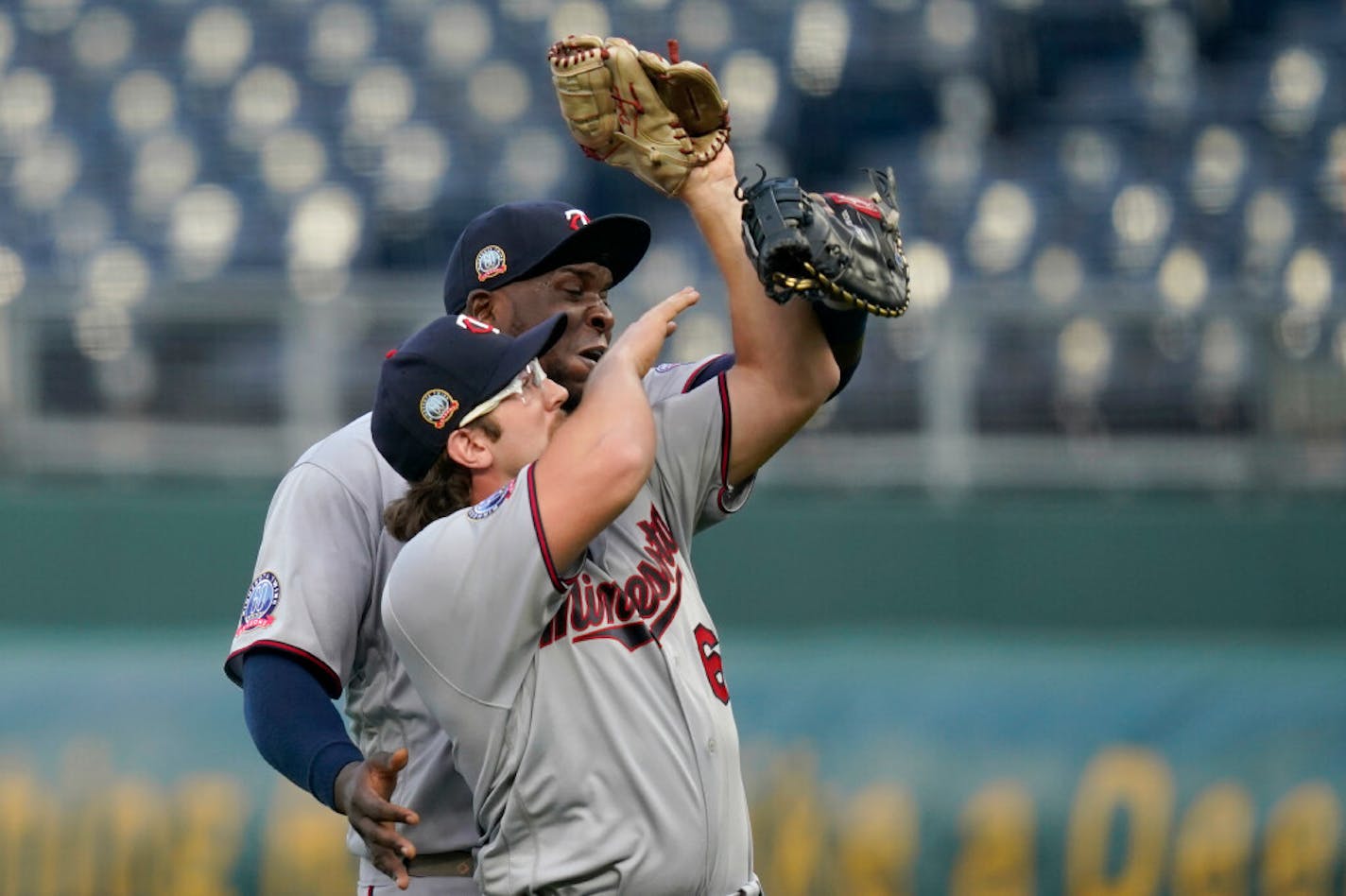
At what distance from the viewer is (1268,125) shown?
690cm

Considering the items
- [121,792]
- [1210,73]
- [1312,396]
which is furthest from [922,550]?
[1210,73]

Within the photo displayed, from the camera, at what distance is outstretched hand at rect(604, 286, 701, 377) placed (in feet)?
6.67

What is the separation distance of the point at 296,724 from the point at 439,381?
0.44 meters

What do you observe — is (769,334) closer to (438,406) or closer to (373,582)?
(438,406)

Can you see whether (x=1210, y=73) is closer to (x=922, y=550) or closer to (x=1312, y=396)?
(x=1312, y=396)

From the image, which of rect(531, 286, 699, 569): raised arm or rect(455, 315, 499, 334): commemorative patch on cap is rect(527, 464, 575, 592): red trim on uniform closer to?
rect(531, 286, 699, 569): raised arm

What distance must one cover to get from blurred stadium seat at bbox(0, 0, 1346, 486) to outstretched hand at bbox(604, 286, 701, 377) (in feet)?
10.7

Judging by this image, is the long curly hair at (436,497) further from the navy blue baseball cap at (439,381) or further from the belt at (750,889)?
the belt at (750,889)

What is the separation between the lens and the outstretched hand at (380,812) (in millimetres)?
1942

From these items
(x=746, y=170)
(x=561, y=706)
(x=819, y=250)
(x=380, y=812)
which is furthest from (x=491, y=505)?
(x=746, y=170)

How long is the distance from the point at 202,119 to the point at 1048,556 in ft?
12.6


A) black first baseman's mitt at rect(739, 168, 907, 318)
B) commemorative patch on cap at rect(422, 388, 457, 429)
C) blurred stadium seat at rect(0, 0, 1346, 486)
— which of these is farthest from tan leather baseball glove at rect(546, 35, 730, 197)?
blurred stadium seat at rect(0, 0, 1346, 486)

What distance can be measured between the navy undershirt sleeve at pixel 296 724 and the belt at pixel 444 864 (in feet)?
0.73

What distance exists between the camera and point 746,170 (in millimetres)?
5266
